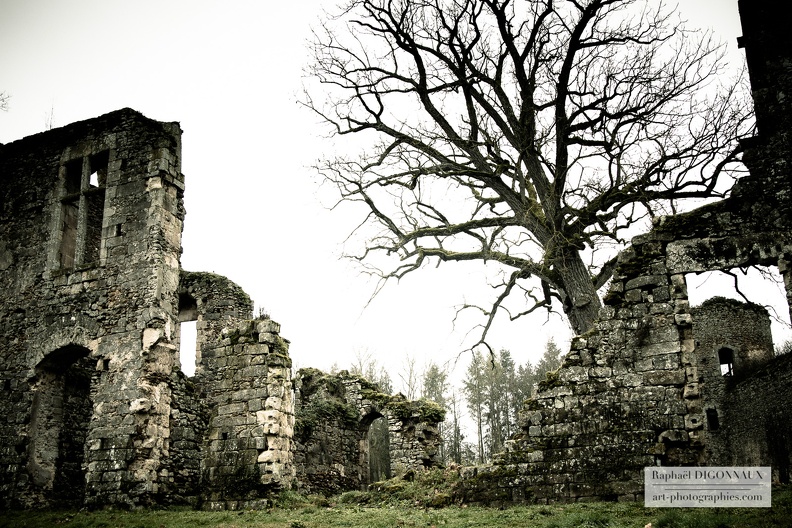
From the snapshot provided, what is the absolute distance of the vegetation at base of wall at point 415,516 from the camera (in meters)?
7.64

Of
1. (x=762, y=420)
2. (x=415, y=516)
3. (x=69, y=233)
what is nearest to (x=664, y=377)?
(x=415, y=516)

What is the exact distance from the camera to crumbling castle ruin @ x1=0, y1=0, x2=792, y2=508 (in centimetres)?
1020

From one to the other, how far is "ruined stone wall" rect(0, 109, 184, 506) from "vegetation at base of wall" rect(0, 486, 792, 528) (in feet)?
5.37

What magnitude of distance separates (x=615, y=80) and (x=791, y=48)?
562 cm

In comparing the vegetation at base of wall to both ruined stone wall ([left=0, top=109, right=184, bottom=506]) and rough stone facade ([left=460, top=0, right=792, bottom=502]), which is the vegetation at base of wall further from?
ruined stone wall ([left=0, top=109, right=184, bottom=506])

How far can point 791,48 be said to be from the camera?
10750 millimetres

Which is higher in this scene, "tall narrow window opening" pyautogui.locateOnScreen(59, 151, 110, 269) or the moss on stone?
"tall narrow window opening" pyautogui.locateOnScreen(59, 151, 110, 269)

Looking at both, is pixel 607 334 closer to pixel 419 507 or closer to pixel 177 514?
pixel 419 507

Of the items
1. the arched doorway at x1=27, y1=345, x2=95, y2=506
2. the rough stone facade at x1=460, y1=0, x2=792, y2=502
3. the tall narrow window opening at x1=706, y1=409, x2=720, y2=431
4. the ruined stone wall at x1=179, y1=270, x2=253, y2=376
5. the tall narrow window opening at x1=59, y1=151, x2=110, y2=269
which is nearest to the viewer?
the rough stone facade at x1=460, y1=0, x2=792, y2=502

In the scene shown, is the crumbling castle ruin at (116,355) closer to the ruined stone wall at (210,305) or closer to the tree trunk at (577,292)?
the ruined stone wall at (210,305)

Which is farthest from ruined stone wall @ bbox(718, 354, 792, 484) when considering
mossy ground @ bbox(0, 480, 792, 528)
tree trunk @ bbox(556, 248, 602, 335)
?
mossy ground @ bbox(0, 480, 792, 528)

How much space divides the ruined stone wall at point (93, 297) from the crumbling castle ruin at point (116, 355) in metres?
0.04

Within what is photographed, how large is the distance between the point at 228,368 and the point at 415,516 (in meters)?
4.97

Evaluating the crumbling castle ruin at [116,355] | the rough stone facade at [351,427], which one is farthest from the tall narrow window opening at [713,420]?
the crumbling castle ruin at [116,355]
